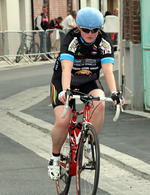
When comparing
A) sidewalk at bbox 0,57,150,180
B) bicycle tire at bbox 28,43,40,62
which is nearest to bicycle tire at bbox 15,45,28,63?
bicycle tire at bbox 28,43,40,62

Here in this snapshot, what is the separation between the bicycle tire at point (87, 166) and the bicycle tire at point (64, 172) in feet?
1.42

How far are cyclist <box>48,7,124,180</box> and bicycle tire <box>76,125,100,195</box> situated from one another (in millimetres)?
392

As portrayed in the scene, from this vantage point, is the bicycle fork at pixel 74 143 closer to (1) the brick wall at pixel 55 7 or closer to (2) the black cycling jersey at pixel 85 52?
(2) the black cycling jersey at pixel 85 52

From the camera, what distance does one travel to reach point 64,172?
5.95 meters

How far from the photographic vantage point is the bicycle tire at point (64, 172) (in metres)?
5.82

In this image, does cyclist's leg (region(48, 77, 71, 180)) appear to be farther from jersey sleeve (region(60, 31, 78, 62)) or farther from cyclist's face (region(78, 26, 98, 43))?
cyclist's face (region(78, 26, 98, 43))

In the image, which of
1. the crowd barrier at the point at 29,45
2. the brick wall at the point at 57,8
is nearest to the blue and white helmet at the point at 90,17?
the crowd barrier at the point at 29,45

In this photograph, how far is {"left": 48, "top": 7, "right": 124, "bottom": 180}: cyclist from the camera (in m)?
5.60

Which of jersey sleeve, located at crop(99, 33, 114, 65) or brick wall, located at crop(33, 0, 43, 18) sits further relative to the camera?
brick wall, located at crop(33, 0, 43, 18)

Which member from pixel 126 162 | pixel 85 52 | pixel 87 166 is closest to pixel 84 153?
pixel 87 166

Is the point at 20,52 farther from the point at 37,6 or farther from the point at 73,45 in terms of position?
the point at 73,45

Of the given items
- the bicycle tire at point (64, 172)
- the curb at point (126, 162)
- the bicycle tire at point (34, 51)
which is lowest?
the bicycle tire at point (34, 51)

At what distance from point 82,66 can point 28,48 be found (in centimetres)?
2047

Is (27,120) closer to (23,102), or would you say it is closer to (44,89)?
(23,102)
